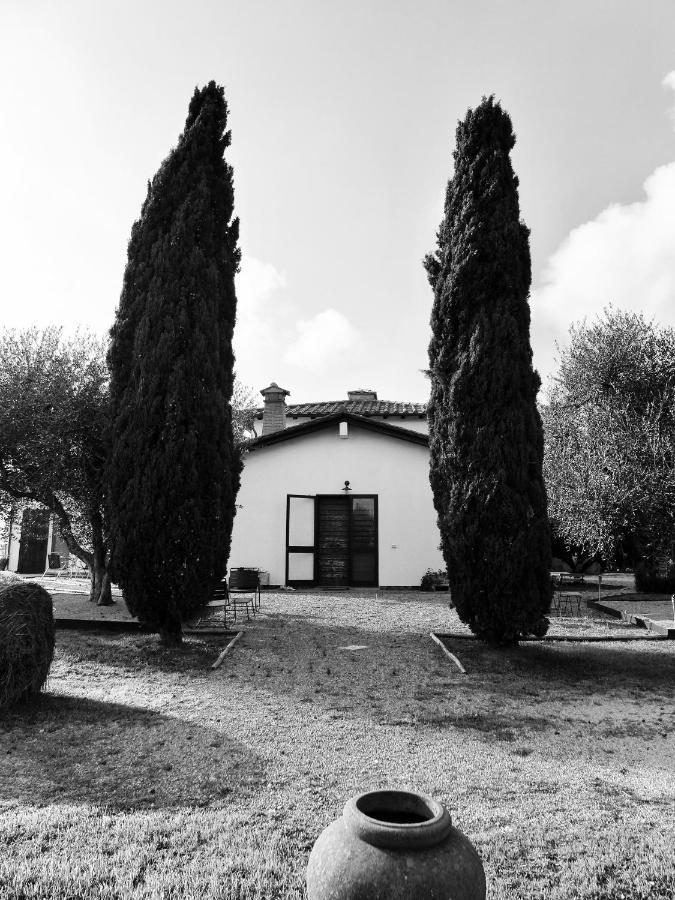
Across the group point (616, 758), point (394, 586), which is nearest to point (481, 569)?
point (616, 758)

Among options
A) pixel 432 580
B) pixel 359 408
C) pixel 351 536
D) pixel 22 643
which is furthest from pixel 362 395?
Result: pixel 22 643

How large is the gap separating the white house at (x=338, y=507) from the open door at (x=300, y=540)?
0.09 feet

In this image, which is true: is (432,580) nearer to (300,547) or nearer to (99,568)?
(300,547)

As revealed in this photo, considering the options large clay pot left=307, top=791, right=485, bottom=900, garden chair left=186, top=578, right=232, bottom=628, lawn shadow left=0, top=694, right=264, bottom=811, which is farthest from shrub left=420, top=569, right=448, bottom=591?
large clay pot left=307, top=791, right=485, bottom=900

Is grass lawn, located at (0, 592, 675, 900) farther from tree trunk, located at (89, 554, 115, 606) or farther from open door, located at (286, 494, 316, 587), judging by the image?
open door, located at (286, 494, 316, 587)

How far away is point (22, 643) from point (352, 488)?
39.6 ft

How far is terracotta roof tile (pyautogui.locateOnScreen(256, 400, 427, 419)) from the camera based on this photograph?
22156mm

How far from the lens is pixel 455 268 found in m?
8.91

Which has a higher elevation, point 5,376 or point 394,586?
point 5,376

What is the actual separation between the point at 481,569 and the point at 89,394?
301 inches

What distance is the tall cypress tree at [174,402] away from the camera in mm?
8391

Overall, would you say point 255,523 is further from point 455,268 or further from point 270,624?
point 455,268

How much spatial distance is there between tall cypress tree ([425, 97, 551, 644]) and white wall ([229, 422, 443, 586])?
7.98 meters

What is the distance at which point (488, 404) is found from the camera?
838 centimetres
